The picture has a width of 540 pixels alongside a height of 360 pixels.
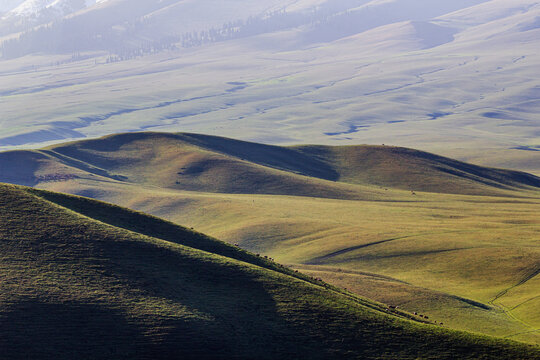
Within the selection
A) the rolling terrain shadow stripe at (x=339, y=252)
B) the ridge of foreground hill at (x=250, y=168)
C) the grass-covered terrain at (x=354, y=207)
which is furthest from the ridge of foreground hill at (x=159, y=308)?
the ridge of foreground hill at (x=250, y=168)

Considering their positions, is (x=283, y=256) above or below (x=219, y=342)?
below

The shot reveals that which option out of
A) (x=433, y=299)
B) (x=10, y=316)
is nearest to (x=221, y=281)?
(x=10, y=316)

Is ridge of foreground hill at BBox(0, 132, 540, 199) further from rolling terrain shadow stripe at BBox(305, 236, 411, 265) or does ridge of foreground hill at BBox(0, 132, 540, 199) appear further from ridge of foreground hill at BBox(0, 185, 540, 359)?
ridge of foreground hill at BBox(0, 185, 540, 359)

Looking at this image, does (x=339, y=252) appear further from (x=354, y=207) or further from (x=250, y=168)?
(x=250, y=168)

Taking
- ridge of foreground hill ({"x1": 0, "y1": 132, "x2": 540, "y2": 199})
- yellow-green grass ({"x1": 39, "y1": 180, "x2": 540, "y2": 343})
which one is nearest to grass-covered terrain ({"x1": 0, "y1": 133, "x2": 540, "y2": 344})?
yellow-green grass ({"x1": 39, "y1": 180, "x2": 540, "y2": 343})

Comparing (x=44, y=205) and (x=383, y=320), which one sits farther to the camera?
(x=44, y=205)

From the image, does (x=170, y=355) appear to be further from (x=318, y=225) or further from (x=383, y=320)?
(x=318, y=225)
